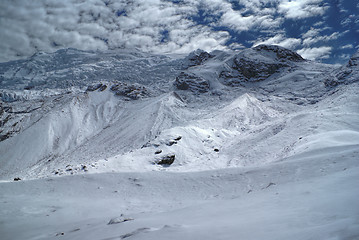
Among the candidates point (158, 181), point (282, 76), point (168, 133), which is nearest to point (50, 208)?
point (158, 181)

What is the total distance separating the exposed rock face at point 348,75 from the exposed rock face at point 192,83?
107 ft

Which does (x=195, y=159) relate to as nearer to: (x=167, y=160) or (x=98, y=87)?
(x=167, y=160)

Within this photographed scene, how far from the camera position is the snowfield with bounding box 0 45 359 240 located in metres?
4.21

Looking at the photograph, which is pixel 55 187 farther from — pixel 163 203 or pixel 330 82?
pixel 330 82

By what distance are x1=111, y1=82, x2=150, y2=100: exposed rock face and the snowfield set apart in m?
0.54

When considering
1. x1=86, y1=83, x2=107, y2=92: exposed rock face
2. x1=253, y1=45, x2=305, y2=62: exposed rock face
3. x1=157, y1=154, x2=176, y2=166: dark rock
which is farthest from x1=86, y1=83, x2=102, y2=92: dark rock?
x1=253, y1=45, x2=305, y2=62: exposed rock face

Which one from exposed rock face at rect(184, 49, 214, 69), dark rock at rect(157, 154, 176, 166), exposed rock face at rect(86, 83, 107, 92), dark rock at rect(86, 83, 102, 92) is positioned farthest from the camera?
exposed rock face at rect(184, 49, 214, 69)

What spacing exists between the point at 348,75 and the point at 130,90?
191 feet

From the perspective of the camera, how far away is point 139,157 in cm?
1845

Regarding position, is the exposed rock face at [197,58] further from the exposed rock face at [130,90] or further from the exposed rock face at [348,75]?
the exposed rock face at [348,75]

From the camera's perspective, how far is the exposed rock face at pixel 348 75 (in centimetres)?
4517

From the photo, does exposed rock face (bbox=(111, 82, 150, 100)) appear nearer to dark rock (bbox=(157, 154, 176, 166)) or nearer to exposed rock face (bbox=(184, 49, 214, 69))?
exposed rock face (bbox=(184, 49, 214, 69))

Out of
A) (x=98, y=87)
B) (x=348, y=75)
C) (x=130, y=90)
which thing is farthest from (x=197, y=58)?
(x=348, y=75)

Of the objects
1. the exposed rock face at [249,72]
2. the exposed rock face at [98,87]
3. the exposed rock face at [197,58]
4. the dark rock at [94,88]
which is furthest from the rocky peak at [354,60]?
the dark rock at [94,88]
